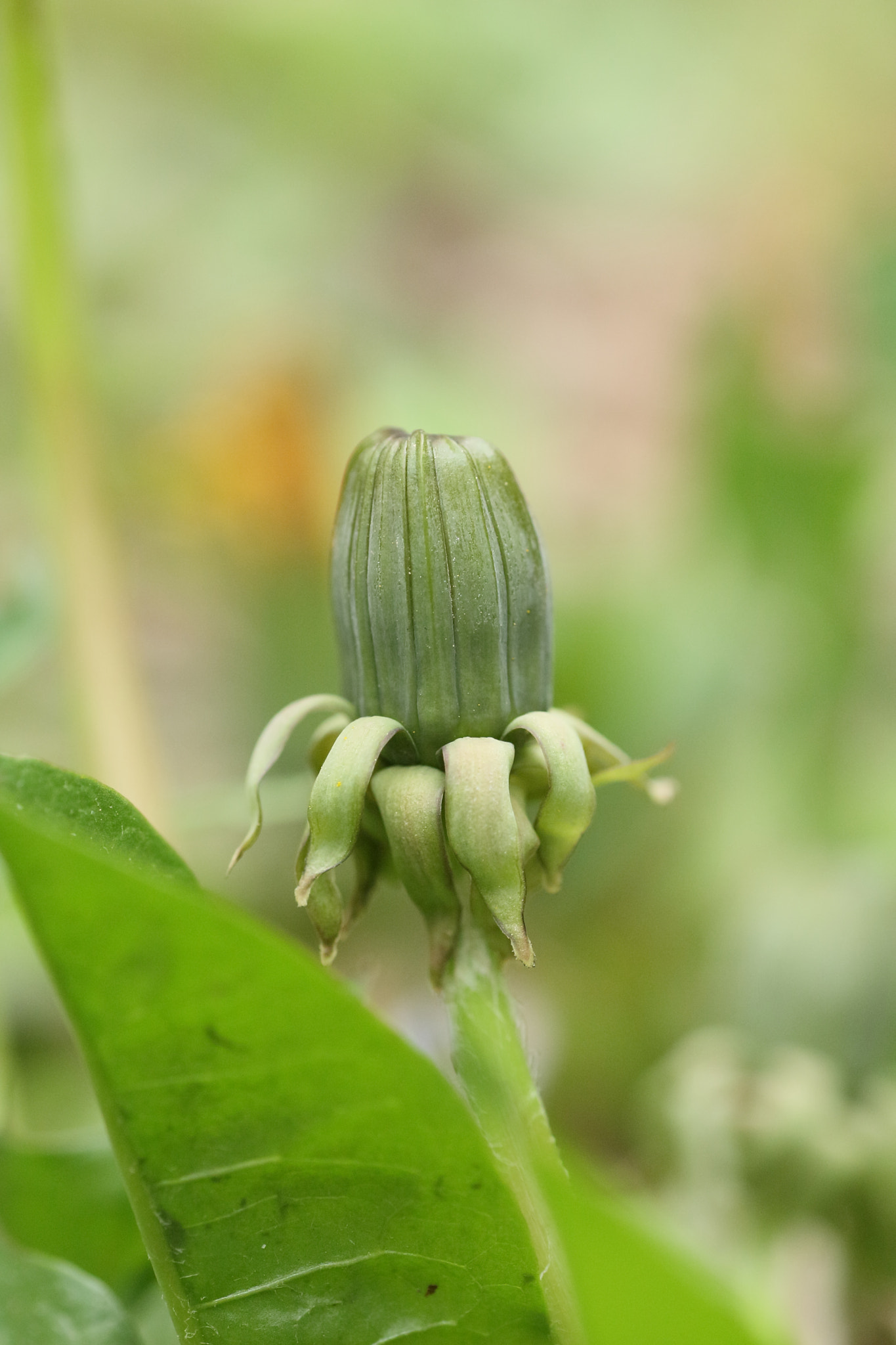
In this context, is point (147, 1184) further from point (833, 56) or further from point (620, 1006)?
point (833, 56)

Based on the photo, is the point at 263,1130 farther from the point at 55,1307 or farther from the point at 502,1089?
the point at 55,1307

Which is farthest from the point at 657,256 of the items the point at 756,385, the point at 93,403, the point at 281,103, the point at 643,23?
the point at 93,403

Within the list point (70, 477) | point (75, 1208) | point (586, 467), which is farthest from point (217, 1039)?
point (586, 467)

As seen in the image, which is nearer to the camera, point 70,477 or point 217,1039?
point 217,1039

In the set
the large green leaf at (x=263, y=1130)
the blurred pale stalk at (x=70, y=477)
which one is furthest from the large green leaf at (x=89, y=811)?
the blurred pale stalk at (x=70, y=477)

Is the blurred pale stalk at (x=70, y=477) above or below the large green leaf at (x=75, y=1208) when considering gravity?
above

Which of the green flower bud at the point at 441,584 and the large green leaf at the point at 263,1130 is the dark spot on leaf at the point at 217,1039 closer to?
the large green leaf at the point at 263,1130
